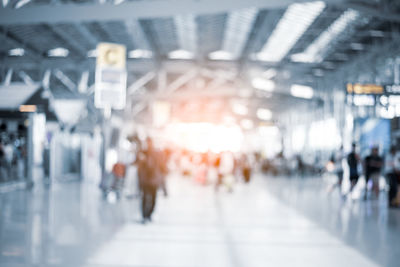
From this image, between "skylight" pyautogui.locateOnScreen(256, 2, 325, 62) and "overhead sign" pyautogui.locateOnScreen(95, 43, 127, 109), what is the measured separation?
6.34 m

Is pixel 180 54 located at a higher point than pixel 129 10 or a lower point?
higher

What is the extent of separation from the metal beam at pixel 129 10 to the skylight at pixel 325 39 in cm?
1003

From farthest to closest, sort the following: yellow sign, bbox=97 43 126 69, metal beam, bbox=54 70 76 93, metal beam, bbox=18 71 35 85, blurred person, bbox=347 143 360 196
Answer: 1. metal beam, bbox=18 71 35 85
2. metal beam, bbox=54 70 76 93
3. blurred person, bbox=347 143 360 196
4. yellow sign, bbox=97 43 126 69

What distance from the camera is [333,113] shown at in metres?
26.3

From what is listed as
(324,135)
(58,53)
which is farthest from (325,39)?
(58,53)

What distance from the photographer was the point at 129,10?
27.6 ft

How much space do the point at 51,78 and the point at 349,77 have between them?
18580 mm

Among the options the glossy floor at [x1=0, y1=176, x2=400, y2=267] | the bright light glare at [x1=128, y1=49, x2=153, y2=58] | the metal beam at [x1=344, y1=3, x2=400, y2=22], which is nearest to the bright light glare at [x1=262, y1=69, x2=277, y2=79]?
the bright light glare at [x1=128, y1=49, x2=153, y2=58]

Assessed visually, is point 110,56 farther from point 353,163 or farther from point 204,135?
point 204,135

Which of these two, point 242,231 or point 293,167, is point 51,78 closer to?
point 293,167

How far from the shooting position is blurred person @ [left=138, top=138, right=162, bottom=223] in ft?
29.9

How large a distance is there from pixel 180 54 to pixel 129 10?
61.8 ft

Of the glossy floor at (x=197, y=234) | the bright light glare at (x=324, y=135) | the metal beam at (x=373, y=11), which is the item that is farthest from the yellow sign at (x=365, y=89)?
the bright light glare at (x=324, y=135)

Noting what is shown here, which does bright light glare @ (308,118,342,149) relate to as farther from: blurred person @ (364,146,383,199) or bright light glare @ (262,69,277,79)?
blurred person @ (364,146,383,199)
